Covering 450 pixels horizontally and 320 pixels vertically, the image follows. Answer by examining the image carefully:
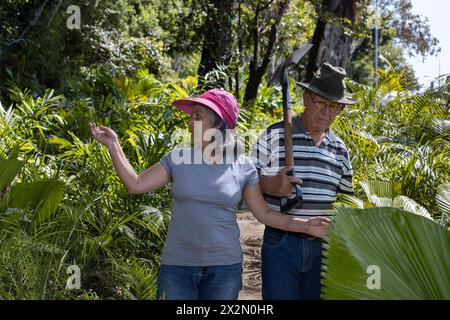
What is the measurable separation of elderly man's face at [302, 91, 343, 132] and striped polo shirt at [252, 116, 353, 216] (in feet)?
0.17

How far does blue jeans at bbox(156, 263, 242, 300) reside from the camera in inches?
112

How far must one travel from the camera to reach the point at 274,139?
3.23m

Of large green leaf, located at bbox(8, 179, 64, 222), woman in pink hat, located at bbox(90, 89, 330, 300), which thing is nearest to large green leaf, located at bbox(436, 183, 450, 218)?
woman in pink hat, located at bbox(90, 89, 330, 300)

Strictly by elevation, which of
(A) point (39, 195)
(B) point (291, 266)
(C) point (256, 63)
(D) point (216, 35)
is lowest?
(B) point (291, 266)

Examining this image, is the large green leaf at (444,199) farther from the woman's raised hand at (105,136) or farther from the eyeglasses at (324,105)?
the woman's raised hand at (105,136)

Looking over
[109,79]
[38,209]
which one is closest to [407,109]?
[109,79]

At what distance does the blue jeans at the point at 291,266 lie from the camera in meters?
3.14

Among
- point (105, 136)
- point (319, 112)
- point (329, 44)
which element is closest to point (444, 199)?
point (319, 112)

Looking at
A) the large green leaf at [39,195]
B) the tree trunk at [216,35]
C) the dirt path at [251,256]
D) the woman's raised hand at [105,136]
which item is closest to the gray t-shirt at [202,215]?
the woman's raised hand at [105,136]

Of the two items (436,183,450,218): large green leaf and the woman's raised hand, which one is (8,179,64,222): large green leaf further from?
(436,183,450,218): large green leaf

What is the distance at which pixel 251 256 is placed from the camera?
6.55 m

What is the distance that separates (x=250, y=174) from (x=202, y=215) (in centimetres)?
32

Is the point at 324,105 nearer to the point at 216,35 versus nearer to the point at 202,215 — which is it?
the point at 202,215
